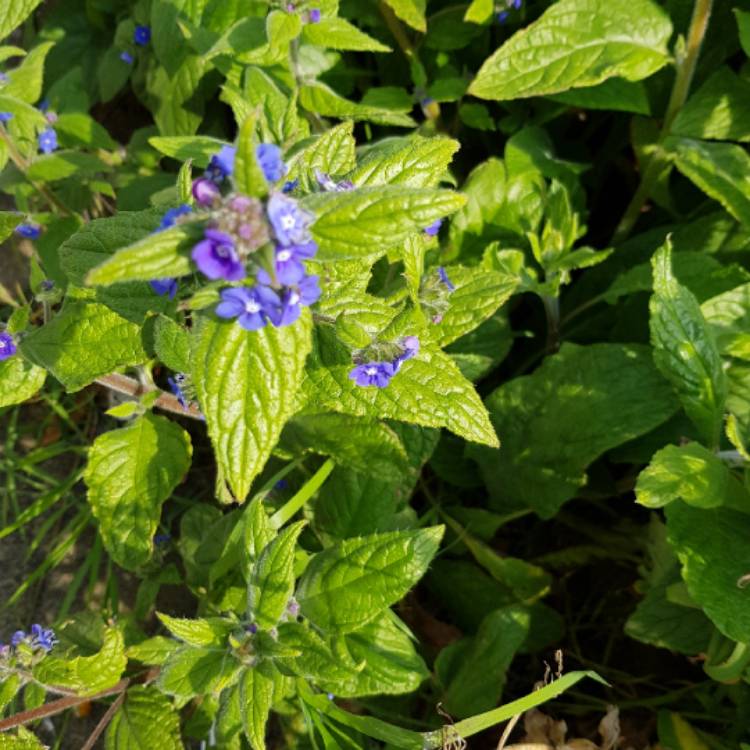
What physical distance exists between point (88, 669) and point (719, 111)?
2778 mm

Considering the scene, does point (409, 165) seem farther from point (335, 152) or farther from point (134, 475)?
point (134, 475)

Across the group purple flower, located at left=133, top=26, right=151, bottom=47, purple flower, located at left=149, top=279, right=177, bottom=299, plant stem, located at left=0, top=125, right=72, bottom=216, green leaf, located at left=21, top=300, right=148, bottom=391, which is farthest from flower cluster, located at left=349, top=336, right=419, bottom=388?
purple flower, located at left=133, top=26, right=151, bottom=47

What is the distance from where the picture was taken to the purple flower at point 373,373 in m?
2.05

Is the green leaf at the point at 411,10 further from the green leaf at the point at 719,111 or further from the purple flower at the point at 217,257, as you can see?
the purple flower at the point at 217,257

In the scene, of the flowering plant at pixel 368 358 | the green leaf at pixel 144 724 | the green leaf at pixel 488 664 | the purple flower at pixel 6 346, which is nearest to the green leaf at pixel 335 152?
the flowering plant at pixel 368 358

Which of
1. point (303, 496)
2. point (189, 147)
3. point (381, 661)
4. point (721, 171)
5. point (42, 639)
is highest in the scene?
point (189, 147)

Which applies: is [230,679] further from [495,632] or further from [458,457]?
[458,457]

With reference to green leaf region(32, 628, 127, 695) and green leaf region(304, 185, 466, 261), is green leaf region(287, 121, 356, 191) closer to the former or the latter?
green leaf region(304, 185, 466, 261)

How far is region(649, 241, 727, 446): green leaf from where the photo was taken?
2.53 m

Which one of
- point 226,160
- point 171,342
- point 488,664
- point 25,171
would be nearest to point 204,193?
point 226,160

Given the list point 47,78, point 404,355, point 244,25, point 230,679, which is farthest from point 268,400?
point 47,78

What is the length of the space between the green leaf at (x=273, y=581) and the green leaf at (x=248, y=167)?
0.96m

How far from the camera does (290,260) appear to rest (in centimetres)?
157

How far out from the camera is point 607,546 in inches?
127
